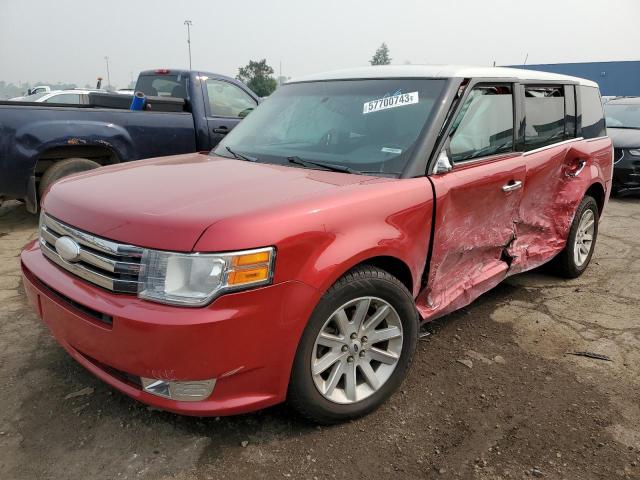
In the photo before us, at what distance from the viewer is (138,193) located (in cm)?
233

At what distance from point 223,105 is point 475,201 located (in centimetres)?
449

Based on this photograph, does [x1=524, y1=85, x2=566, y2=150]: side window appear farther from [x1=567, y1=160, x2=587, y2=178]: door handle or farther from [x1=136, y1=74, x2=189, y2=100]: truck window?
[x1=136, y1=74, x2=189, y2=100]: truck window

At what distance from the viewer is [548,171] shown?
3.76 meters

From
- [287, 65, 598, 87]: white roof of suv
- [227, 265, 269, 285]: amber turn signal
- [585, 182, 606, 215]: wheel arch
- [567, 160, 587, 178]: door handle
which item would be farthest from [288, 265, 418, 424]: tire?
[585, 182, 606, 215]: wheel arch

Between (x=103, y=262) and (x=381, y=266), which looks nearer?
(x=103, y=262)

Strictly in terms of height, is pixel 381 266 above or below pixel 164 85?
below

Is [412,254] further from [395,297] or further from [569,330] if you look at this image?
[569,330]

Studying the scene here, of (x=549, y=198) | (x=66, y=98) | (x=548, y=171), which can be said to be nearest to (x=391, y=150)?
(x=548, y=171)

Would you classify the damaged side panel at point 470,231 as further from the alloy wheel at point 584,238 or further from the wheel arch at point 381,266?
the alloy wheel at point 584,238

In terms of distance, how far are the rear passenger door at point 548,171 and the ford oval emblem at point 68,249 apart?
2.77m

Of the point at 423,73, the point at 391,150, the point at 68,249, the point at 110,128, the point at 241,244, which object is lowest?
the point at 68,249

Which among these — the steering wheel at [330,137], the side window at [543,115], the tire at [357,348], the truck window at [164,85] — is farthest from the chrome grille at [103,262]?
the truck window at [164,85]

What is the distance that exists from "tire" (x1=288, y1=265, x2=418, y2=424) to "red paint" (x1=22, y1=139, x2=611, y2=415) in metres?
0.08

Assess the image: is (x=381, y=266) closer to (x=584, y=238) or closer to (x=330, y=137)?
(x=330, y=137)
